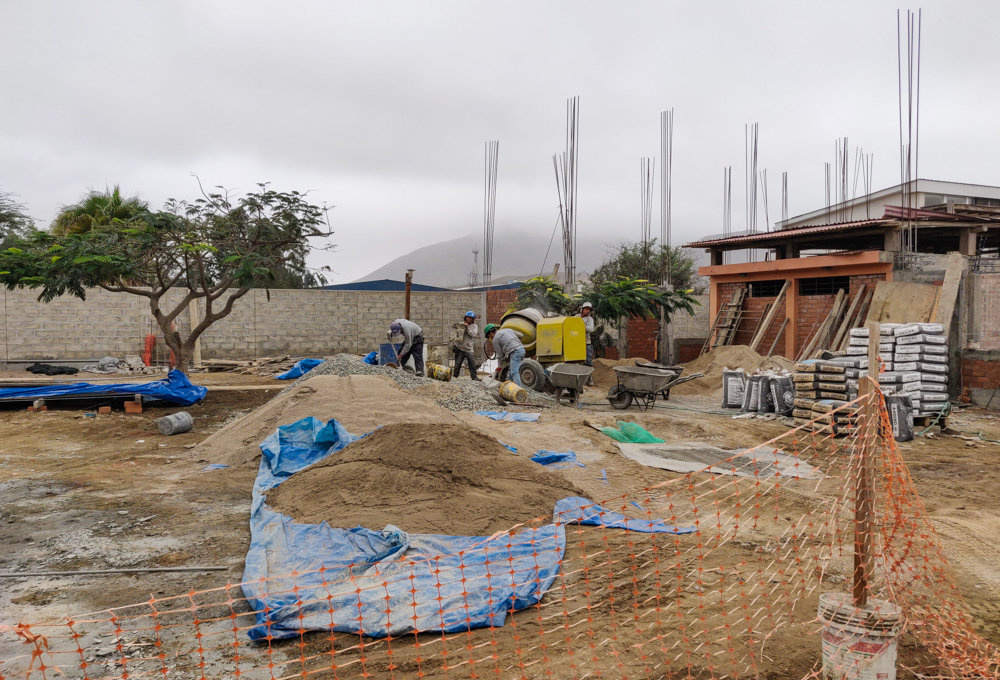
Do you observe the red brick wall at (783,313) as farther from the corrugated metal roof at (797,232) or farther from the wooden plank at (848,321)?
the corrugated metal roof at (797,232)

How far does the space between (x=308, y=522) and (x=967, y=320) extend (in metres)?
12.9

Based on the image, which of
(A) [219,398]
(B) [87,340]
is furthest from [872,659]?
(B) [87,340]

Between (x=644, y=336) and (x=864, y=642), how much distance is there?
622 inches

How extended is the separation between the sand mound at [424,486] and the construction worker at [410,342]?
22.5 feet

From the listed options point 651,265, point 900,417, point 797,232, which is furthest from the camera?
point 651,265

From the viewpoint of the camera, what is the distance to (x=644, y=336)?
1853 cm

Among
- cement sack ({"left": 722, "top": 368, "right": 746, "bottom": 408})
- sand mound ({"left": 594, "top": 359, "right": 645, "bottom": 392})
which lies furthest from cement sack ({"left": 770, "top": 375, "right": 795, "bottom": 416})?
sand mound ({"left": 594, "top": 359, "right": 645, "bottom": 392})

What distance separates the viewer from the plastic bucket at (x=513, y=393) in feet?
38.1

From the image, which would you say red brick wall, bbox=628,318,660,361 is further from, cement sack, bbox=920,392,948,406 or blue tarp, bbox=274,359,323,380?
blue tarp, bbox=274,359,323,380

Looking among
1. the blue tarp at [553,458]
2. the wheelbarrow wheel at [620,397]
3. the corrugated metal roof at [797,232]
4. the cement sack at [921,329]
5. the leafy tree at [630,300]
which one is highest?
the corrugated metal roof at [797,232]

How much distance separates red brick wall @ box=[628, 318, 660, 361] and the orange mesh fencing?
13.6 meters

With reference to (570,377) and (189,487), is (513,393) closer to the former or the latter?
(570,377)

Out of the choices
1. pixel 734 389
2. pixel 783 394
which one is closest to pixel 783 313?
pixel 734 389

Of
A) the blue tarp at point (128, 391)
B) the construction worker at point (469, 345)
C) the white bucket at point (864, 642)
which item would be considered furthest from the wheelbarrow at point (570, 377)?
the white bucket at point (864, 642)
